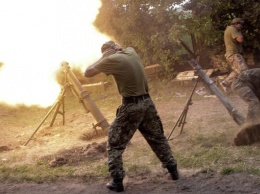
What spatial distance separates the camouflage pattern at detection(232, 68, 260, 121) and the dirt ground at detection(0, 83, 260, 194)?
693mm

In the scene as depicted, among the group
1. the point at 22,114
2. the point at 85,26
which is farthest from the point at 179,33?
the point at 22,114

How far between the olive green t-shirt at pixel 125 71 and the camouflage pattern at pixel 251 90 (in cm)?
204

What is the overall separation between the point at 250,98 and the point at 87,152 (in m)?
3.07

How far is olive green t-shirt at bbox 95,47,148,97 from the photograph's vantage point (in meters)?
5.22

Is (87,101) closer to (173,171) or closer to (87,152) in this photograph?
(87,152)

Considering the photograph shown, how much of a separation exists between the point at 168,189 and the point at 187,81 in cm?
778

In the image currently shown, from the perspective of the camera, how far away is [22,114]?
12.2 m

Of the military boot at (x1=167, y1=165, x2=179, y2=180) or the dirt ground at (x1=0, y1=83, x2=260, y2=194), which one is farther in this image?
the military boot at (x1=167, y1=165, x2=179, y2=180)

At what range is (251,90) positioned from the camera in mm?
6457

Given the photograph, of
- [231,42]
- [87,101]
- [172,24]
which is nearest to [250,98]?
[87,101]

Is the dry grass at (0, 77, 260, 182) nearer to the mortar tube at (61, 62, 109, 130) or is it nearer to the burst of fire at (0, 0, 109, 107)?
the mortar tube at (61, 62, 109, 130)

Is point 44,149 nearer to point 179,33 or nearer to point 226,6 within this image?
point 179,33

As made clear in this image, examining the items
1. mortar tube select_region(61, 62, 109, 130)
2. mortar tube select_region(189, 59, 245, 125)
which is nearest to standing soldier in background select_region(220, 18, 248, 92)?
mortar tube select_region(189, 59, 245, 125)

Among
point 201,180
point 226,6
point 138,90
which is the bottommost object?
point 201,180
